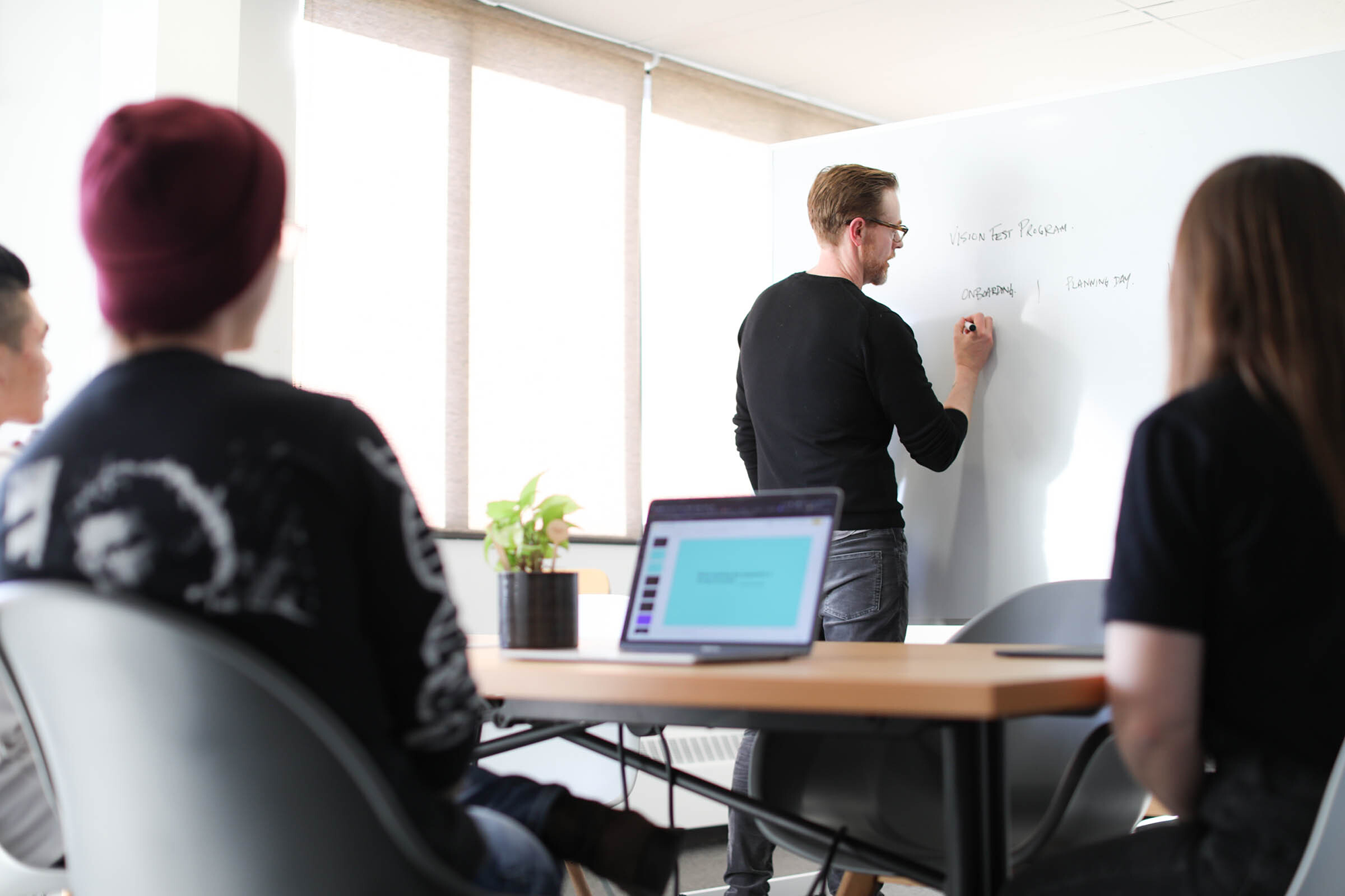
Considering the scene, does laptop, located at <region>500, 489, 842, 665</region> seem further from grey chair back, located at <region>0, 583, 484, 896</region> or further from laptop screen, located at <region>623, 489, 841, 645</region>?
grey chair back, located at <region>0, 583, 484, 896</region>

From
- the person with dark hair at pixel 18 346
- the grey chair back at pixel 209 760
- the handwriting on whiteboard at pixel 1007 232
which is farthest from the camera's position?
the handwriting on whiteboard at pixel 1007 232

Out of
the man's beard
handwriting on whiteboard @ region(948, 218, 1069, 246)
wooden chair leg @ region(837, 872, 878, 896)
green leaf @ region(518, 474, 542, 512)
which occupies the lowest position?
wooden chair leg @ region(837, 872, 878, 896)

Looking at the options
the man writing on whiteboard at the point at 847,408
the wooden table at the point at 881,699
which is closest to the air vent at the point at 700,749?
the man writing on whiteboard at the point at 847,408

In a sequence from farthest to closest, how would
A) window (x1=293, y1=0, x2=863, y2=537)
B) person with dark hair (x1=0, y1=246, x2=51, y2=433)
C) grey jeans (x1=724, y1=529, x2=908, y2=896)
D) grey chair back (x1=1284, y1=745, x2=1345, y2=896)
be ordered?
1. window (x1=293, y1=0, x2=863, y2=537)
2. grey jeans (x1=724, y1=529, x2=908, y2=896)
3. person with dark hair (x1=0, y1=246, x2=51, y2=433)
4. grey chair back (x1=1284, y1=745, x2=1345, y2=896)

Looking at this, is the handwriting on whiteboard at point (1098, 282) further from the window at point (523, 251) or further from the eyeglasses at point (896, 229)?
the window at point (523, 251)

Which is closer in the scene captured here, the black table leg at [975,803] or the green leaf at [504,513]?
the black table leg at [975,803]

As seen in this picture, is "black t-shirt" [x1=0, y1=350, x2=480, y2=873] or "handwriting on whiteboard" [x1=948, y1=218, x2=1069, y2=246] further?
"handwriting on whiteboard" [x1=948, y1=218, x2=1069, y2=246]

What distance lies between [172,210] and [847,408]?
1.80 metres

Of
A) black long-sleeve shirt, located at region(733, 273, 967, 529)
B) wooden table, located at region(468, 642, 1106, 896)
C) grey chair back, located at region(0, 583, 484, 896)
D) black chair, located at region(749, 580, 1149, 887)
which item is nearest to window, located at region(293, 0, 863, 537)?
black long-sleeve shirt, located at region(733, 273, 967, 529)

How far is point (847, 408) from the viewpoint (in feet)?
8.27

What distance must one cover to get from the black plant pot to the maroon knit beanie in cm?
71

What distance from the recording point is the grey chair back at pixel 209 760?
717 millimetres

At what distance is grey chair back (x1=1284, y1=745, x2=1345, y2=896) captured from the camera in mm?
988

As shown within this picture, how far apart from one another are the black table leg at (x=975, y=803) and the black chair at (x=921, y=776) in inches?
27.0
